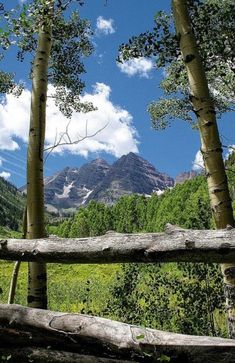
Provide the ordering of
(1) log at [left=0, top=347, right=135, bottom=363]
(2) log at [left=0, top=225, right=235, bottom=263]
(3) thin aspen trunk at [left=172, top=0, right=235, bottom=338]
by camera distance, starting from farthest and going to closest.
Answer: (3) thin aspen trunk at [left=172, top=0, right=235, bottom=338]
(1) log at [left=0, top=347, right=135, bottom=363]
(2) log at [left=0, top=225, right=235, bottom=263]

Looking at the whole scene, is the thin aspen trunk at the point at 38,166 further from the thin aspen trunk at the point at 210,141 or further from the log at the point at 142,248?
the log at the point at 142,248

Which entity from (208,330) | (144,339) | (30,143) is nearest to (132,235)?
(144,339)

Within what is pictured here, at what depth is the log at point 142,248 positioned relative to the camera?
472cm

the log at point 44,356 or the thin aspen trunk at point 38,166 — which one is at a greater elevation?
the thin aspen trunk at point 38,166

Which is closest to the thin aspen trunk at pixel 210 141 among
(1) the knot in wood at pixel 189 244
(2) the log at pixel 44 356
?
(1) the knot in wood at pixel 189 244

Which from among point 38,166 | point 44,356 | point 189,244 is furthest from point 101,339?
point 38,166

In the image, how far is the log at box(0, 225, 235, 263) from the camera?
4.72 m

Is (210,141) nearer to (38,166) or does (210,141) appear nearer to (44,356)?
(38,166)

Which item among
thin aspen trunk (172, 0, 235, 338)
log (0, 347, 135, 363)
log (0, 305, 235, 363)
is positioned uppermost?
thin aspen trunk (172, 0, 235, 338)

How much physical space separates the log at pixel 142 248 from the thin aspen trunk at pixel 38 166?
362cm

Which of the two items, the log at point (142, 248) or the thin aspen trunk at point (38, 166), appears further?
the thin aspen trunk at point (38, 166)

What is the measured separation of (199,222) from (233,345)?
12344mm

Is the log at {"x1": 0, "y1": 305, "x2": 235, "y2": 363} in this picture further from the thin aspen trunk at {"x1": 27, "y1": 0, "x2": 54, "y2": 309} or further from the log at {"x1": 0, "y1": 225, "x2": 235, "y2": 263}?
the thin aspen trunk at {"x1": 27, "y1": 0, "x2": 54, "y2": 309}

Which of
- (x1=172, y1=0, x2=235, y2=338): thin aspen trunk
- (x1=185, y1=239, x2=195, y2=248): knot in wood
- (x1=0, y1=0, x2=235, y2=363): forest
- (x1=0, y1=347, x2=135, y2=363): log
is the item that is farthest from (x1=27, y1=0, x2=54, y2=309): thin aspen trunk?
(x1=185, y1=239, x2=195, y2=248): knot in wood
